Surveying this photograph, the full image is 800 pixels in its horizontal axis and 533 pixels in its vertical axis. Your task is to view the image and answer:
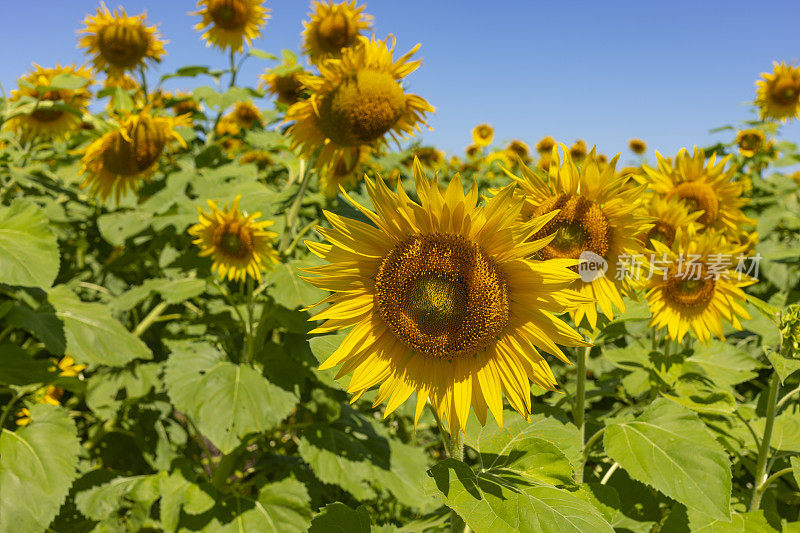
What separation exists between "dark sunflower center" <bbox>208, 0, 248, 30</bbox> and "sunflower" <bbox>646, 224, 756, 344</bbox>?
341cm

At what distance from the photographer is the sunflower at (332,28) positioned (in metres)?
3.66

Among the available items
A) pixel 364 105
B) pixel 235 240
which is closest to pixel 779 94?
pixel 364 105

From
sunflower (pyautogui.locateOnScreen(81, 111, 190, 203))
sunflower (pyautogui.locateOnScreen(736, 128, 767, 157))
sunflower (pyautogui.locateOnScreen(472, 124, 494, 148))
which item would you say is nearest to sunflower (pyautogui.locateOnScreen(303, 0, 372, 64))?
sunflower (pyautogui.locateOnScreen(81, 111, 190, 203))

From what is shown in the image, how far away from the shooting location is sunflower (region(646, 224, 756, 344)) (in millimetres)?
2299

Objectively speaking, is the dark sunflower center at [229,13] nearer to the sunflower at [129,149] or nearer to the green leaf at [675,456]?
the sunflower at [129,149]

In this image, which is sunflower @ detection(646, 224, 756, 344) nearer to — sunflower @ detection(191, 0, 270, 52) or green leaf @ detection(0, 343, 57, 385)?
green leaf @ detection(0, 343, 57, 385)

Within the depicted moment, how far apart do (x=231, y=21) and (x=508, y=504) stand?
Answer: 4.00 metres

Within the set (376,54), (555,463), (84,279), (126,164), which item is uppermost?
(376,54)

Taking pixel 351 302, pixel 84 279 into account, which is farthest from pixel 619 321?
pixel 84 279

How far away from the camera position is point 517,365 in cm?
141

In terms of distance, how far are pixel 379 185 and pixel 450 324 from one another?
400 mm

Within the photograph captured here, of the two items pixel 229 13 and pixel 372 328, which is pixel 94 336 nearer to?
pixel 372 328

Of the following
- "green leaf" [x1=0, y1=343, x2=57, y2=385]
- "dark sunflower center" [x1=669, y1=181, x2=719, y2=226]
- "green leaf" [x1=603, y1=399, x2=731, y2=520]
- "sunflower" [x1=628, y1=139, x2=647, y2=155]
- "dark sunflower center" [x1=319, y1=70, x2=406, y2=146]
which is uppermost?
"sunflower" [x1=628, y1=139, x2=647, y2=155]

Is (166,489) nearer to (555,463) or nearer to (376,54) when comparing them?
(555,463)
